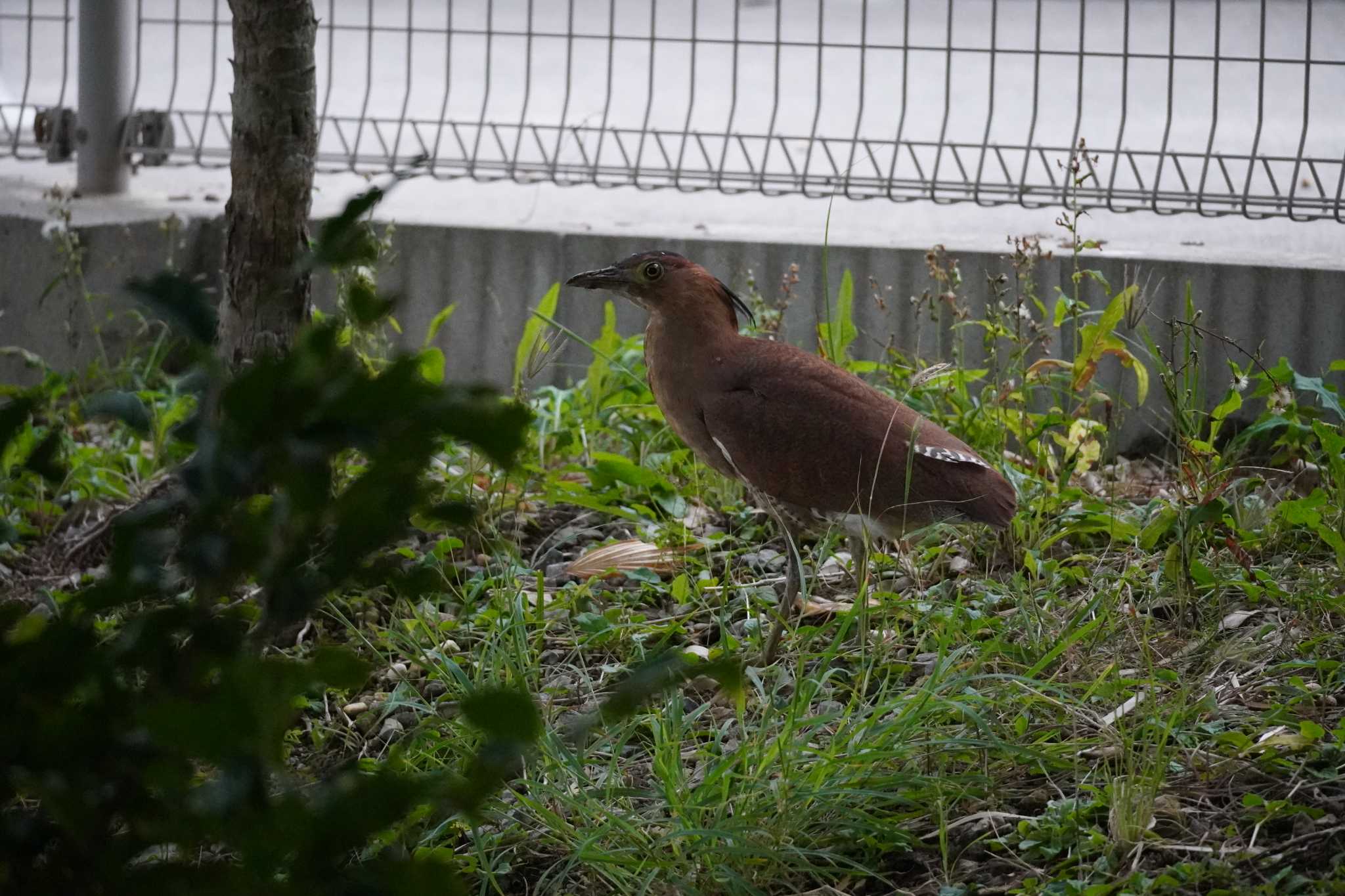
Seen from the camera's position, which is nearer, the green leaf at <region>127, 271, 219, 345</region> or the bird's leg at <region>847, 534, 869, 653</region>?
the green leaf at <region>127, 271, 219, 345</region>

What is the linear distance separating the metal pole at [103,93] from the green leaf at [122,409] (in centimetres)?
507

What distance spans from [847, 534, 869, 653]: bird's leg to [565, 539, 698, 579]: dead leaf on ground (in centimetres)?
49

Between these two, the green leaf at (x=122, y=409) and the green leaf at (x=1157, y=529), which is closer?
the green leaf at (x=122, y=409)

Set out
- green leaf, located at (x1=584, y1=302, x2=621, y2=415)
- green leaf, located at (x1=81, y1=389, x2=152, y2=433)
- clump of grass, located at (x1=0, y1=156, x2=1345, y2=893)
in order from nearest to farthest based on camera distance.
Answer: green leaf, located at (x1=81, y1=389, x2=152, y2=433)
clump of grass, located at (x1=0, y1=156, x2=1345, y2=893)
green leaf, located at (x1=584, y1=302, x2=621, y2=415)

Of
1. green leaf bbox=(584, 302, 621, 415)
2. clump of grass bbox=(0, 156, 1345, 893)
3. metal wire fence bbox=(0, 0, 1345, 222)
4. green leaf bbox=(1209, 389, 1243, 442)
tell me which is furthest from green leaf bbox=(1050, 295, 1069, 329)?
green leaf bbox=(584, 302, 621, 415)

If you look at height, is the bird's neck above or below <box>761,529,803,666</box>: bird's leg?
above

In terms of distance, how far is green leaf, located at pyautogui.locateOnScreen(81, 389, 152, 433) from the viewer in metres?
1.49

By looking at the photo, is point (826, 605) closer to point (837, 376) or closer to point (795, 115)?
point (837, 376)

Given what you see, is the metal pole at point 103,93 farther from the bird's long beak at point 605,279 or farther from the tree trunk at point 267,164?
the bird's long beak at point 605,279

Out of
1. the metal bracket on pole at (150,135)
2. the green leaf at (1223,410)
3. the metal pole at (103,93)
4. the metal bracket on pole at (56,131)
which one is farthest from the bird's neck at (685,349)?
the metal bracket on pole at (56,131)

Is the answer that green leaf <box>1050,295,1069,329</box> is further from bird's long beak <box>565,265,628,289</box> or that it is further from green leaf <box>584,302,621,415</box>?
green leaf <box>584,302,621,415</box>

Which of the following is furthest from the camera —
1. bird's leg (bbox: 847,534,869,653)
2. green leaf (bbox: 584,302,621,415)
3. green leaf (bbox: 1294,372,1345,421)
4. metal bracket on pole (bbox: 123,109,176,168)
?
metal bracket on pole (bbox: 123,109,176,168)

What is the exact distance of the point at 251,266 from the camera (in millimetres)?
3711

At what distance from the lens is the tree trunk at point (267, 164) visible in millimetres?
3566
